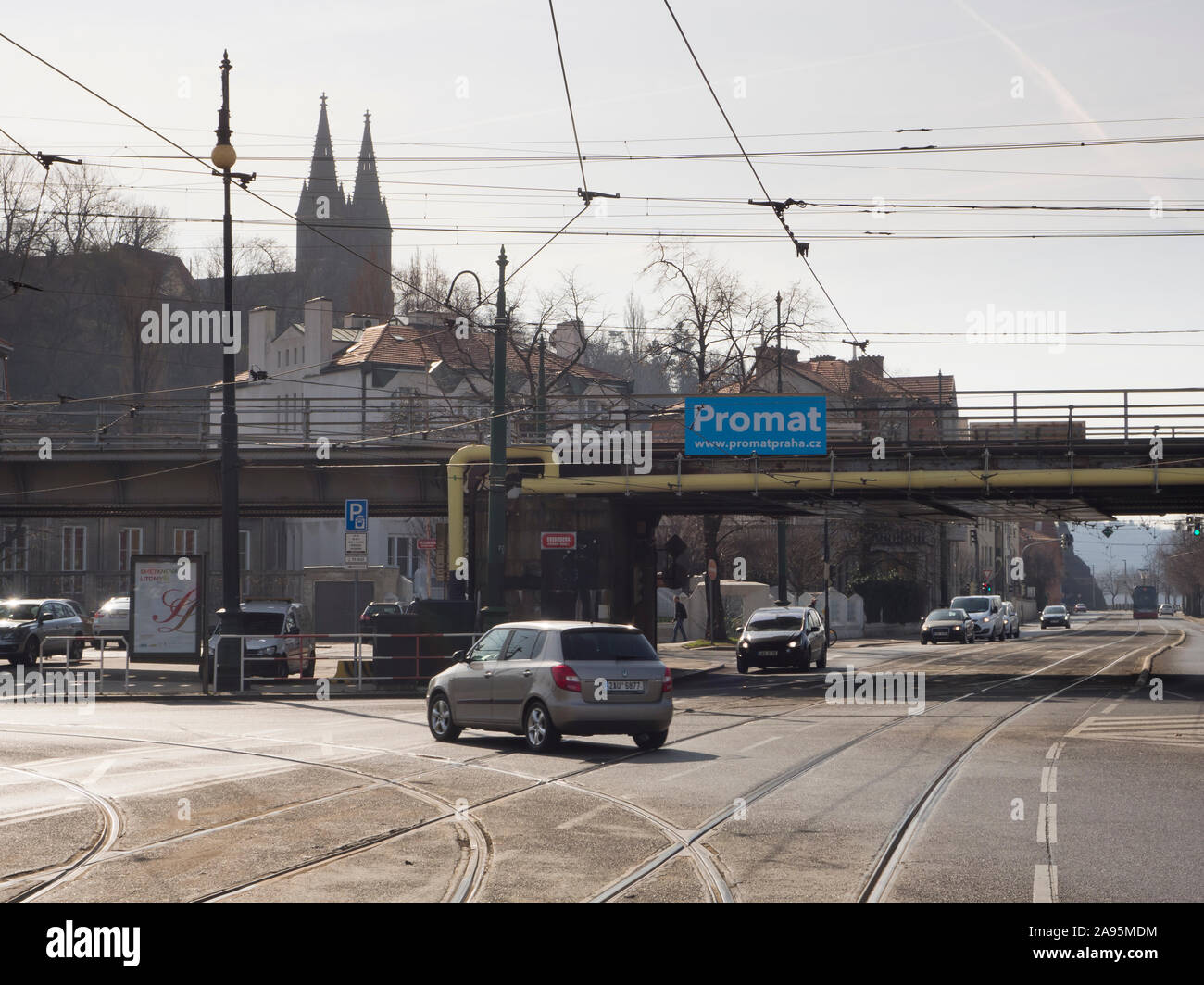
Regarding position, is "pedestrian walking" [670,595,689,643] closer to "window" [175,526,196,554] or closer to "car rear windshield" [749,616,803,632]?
"car rear windshield" [749,616,803,632]

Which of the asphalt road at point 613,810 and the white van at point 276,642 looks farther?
the white van at point 276,642

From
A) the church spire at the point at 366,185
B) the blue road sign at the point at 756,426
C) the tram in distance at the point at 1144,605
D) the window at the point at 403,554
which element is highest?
the church spire at the point at 366,185

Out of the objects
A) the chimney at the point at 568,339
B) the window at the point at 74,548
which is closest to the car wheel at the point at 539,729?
the chimney at the point at 568,339

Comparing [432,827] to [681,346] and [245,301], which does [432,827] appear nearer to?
[681,346]

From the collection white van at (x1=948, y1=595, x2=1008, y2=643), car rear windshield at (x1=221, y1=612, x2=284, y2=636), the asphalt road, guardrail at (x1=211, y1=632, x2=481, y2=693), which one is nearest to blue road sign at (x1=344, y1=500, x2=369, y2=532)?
guardrail at (x1=211, y1=632, x2=481, y2=693)

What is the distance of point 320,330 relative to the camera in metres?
78.3

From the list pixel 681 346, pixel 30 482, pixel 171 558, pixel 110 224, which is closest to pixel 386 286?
pixel 110 224

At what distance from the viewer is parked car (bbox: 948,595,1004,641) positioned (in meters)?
62.7

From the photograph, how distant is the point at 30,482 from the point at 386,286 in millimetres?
72177

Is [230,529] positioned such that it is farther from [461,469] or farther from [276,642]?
[461,469]

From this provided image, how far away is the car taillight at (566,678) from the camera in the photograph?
16609mm

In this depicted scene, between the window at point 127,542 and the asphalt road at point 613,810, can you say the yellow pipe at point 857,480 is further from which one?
the window at point 127,542

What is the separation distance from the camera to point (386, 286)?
10738 cm

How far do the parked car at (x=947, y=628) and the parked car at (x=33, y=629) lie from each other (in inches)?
1335
